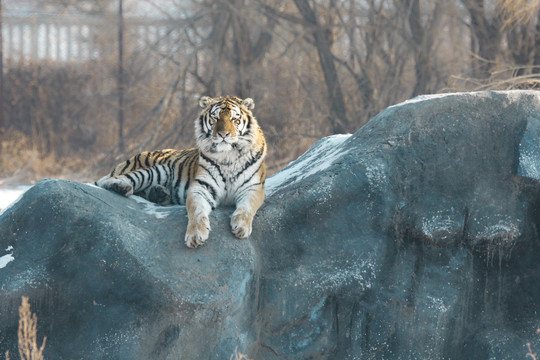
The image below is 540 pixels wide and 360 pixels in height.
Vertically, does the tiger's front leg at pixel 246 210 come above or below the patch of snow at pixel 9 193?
above

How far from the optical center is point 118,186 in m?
4.65

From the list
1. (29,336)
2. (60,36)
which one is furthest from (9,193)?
(29,336)

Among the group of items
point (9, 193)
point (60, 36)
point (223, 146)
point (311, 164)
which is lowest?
point (9, 193)

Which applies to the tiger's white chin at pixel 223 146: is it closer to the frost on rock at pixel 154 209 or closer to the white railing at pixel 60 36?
the frost on rock at pixel 154 209

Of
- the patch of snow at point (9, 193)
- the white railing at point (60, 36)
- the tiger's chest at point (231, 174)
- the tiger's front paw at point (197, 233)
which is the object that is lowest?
the patch of snow at point (9, 193)

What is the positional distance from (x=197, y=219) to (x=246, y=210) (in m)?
0.32

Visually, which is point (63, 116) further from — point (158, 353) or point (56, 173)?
point (158, 353)

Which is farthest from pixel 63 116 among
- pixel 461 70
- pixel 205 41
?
pixel 461 70

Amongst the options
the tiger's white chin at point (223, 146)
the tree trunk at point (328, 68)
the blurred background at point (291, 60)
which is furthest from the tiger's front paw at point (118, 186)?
the tree trunk at point (328, 68)

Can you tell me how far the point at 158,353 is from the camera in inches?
152

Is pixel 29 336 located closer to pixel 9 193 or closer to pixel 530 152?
pixel 530 152

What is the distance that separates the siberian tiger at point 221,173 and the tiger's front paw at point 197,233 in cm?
4

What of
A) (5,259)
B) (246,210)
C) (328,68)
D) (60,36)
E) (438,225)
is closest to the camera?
(5,259)

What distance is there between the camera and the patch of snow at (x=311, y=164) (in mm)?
4734
